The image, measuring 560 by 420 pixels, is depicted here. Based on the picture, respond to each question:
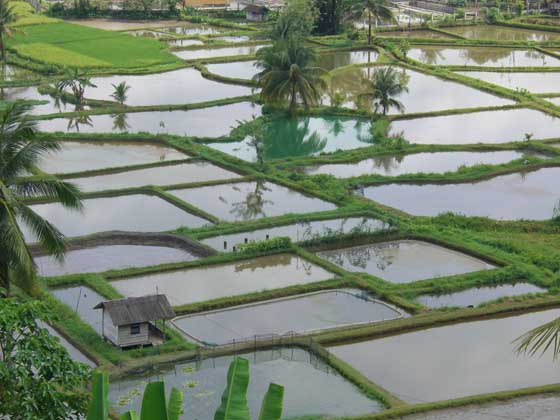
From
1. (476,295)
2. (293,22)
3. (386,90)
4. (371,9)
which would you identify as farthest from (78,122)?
(371,9)

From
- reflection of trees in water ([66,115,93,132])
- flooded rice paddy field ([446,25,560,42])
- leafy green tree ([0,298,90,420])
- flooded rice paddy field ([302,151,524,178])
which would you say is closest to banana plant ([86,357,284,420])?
leafy green tree ([0,298,90,420])

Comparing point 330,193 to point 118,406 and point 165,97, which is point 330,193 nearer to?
point 118,406

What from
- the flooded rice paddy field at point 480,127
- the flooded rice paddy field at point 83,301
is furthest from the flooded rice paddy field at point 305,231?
the flooded rice paddy field at point 480,127

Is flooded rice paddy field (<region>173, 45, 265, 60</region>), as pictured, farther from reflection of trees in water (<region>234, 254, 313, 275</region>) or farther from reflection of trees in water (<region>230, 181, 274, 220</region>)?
reflection of trees in water (<region>234, 254, 313, 275</region>)

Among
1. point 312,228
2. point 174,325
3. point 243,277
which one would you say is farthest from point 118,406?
point 312,228

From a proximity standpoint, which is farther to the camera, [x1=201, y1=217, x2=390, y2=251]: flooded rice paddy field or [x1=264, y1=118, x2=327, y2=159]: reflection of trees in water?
[x1=264, y1=118, x2=327, y2=159]: reflection of trees in water
